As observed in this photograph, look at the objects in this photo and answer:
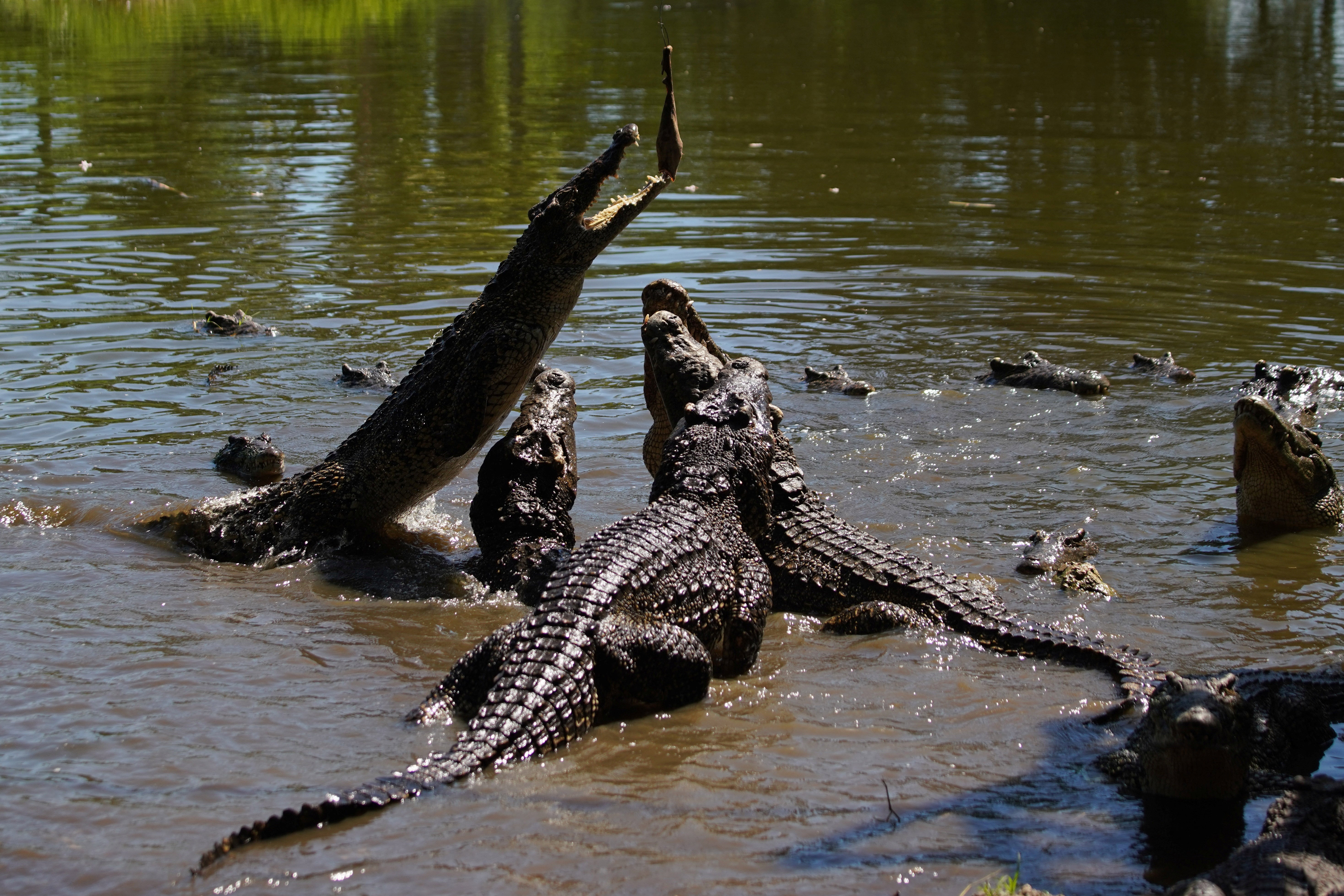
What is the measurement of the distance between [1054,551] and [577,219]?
10.3 ft

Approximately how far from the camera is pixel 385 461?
21.1 ft

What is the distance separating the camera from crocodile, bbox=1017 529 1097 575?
597 cm

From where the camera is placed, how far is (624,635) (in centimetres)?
440

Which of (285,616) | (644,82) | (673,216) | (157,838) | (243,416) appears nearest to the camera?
(157,838)

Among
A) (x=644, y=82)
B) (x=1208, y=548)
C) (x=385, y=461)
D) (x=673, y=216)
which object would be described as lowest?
(x=1208, y=548)

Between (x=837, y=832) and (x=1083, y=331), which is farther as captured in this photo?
(x=1083, y=331)

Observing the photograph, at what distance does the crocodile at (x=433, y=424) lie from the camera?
6.38m

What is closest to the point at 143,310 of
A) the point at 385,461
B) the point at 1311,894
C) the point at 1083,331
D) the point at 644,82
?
the point at 385,461

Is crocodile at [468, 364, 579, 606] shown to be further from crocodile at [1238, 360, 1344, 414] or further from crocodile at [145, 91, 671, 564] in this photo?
crocodile at [1238, 360, 1344, 414]

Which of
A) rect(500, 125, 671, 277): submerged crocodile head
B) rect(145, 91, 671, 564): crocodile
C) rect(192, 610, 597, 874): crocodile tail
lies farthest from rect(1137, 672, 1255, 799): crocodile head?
rect(500, 125, 671, 277): submerged crocodile head

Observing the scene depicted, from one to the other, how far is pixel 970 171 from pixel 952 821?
13992 mm

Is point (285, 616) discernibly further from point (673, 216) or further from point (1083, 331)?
point (673, 216)

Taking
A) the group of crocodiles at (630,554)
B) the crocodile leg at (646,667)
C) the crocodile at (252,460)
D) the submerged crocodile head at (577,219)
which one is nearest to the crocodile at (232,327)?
the crocodile at (252,460)

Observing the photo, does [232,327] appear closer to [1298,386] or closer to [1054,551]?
[1054,551]
